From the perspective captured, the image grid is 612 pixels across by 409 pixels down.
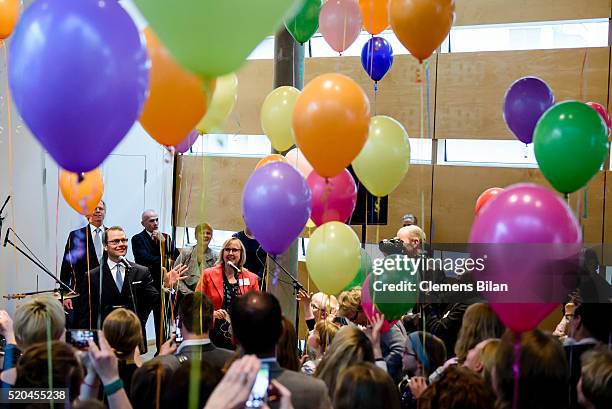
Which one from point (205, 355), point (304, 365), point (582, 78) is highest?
point (582, 78)

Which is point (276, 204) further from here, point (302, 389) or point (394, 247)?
point (394, 247)

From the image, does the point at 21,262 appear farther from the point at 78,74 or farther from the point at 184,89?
the point at 78,74

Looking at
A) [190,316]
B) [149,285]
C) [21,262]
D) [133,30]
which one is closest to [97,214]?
[149,285]

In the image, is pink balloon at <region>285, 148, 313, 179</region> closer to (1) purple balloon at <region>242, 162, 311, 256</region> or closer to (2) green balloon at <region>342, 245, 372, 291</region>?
(2) green balloon at <region>342, 245, 372, 291</region>

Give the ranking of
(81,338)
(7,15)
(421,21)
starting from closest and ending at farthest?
(81,338) < (421,21) < (7,15)

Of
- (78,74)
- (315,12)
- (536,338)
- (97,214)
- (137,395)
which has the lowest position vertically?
(137,395)

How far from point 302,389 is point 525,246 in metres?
0.83

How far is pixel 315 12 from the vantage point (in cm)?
500

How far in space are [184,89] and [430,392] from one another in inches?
51.9

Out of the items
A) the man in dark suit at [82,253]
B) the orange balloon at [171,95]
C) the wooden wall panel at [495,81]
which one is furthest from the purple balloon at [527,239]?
the wooden wall panel at [495,81]

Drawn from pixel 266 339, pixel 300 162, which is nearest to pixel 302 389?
pixel 266 339

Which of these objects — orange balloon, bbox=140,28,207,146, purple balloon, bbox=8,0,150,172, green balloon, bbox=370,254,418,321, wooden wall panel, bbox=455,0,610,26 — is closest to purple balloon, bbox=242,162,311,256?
green balloon, bbox=370,254,418,321

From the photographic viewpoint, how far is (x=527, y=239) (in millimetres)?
2275

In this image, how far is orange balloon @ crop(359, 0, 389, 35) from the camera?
4742 mm
